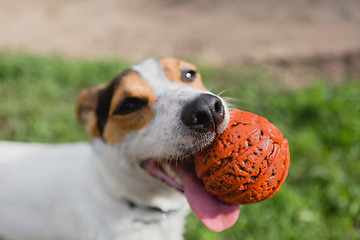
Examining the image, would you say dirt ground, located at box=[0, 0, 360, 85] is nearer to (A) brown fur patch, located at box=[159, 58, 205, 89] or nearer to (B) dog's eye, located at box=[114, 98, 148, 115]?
(A) brown fur patch, located at box=[159, 58, 205, 89]

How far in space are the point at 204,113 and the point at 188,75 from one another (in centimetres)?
91

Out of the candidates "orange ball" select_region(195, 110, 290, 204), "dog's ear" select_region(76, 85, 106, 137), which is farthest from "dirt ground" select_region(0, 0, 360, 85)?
"orange ball" select_region(195, 110, 290, 204)

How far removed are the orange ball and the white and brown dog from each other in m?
0.12

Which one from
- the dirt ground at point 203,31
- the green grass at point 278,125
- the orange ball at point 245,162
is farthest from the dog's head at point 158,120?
the dirt ground at point 203,31

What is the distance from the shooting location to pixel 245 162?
6.40 ft

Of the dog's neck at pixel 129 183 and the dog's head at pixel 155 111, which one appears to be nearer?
the dog's head at pixel 155 111

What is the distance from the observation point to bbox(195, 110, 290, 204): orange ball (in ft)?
6.41

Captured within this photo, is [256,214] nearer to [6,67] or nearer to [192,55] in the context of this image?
[192,55]

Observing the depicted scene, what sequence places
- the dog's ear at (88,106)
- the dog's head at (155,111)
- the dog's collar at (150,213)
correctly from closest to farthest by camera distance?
the dog's head at (155,111), the dog's collar at (150,213), the dog's ear at (88,106)

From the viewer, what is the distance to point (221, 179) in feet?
6.50

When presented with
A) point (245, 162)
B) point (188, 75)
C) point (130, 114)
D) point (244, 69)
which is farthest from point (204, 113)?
point (244, 69)

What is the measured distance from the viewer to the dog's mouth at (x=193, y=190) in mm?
2236

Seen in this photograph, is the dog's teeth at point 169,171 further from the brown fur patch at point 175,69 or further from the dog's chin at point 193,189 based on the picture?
the brown fur patch at point 175,69

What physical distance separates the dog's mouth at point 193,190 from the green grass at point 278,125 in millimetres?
1305
